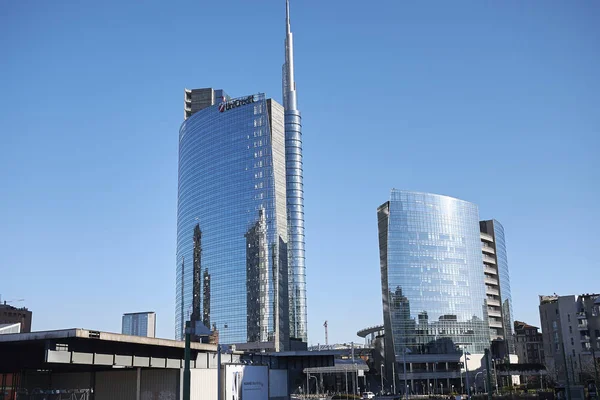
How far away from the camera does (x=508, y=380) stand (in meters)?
196

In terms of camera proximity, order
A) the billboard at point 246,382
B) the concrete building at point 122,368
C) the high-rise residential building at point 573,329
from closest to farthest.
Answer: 1. the concrete building at point 122,368
2. the billboard at point 246,382
3. the high-rise residential building at point 573,329

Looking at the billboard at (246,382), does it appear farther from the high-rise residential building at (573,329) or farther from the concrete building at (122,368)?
the high-rise residential building at (573,329)

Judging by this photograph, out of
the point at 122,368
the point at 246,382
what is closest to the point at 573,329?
the point at 246,382

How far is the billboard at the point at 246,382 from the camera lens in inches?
2840

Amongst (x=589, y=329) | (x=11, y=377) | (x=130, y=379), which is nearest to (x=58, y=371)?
(x=11, y=377)

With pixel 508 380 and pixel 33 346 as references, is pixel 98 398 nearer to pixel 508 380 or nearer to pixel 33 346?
pixel 33 346

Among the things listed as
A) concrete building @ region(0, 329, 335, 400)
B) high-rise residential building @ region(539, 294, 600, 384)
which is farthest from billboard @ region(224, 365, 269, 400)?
high-rise residential building @ region(539, 294, 600, 384)

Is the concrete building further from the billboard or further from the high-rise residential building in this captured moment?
the high-rise residential building

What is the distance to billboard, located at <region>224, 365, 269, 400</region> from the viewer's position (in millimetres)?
72125

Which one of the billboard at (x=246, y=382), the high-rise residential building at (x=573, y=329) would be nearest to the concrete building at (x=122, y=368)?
the billboard at (x=246, y=382)

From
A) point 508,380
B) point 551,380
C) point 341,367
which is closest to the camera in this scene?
point 551,380

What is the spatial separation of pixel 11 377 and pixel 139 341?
26303 millimetres

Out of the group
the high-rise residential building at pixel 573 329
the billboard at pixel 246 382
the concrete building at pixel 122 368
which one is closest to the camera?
the concrete building at pixel 122 368

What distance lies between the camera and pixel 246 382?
7619 cm
